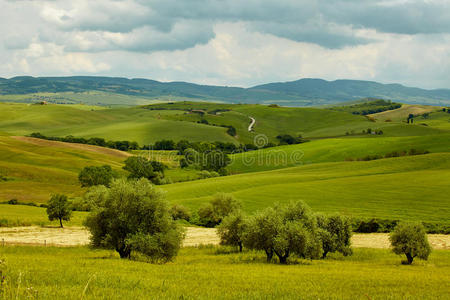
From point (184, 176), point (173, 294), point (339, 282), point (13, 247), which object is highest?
point (173, 294)

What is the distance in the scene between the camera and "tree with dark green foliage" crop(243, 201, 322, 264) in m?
40.4

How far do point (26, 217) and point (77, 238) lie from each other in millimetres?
19149

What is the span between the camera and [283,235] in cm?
4047

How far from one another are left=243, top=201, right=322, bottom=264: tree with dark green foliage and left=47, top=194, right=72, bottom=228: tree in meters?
38.5

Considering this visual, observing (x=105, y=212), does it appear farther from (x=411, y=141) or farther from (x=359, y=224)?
(x=411, y=141)

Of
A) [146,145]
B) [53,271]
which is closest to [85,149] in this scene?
[146,145]

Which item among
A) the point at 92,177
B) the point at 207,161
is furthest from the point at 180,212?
the point at 207,161

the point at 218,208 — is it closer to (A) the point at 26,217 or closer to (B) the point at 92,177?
(A) the point at 26,217

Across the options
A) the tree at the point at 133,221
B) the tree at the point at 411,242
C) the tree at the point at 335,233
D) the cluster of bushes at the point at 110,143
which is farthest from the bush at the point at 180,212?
the cluster of bushes at the point at 110,143

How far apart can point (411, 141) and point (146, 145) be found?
11449cm

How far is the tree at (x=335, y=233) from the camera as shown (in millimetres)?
47406

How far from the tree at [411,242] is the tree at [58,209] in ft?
169

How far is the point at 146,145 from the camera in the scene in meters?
194

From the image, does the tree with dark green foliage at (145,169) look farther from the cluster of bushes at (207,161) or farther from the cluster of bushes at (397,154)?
the cluster of bushes at (397,154)
